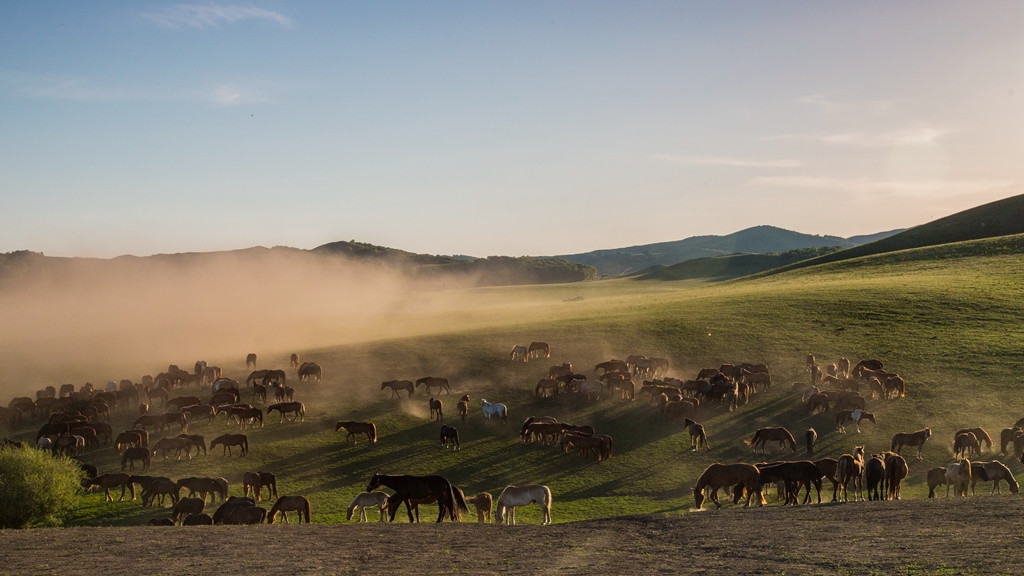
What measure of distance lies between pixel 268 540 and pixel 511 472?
1303 cm

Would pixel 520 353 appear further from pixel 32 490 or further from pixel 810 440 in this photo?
pixel 32 490

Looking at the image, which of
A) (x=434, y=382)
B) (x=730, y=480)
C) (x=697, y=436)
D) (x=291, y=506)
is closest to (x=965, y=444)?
(x=697, y=436)

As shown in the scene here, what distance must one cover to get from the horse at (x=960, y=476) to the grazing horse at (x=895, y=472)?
59.1 inches

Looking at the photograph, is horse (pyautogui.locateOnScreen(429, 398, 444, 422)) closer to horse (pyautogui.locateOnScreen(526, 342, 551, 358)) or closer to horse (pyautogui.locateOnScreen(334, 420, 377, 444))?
horse (pyautogui.locateOnScreen(334, 420, 377, 444))

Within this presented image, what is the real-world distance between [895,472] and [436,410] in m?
21.6

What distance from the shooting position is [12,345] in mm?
68750

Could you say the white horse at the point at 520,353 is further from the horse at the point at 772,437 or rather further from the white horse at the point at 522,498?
the white horse at the point at 522,498

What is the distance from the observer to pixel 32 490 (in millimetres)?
22812

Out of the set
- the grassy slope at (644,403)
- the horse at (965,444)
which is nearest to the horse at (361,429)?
the grassy slope at (644,403)

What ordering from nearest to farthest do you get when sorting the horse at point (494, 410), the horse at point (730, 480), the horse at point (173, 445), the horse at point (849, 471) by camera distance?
the horse at point (730, 480) < the horse at point (849, 471) < the horse at point (173, 445) < the horse at point (494, 410)

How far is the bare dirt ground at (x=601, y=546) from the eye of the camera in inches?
574

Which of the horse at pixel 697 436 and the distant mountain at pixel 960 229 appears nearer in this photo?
the horse at pixel 697 436

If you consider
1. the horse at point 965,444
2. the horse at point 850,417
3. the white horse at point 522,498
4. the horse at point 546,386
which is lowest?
the horse at point 965,444

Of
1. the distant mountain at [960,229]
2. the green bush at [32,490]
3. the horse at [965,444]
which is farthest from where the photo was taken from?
the distant mountain at [960,229]
